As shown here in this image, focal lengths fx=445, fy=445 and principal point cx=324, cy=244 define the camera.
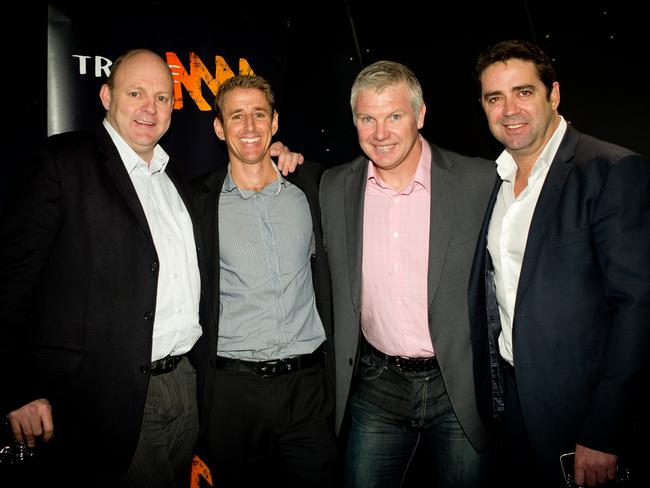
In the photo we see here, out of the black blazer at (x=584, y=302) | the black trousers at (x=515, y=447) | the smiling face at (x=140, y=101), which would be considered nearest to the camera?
the black blazer at (x=584, y=302)

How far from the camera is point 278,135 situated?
3383 mm

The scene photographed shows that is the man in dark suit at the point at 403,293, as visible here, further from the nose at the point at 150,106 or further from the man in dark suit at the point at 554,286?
the nose at the point at 150,106

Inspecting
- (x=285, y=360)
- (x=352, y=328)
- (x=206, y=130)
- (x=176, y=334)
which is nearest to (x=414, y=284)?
(x=352, y=328)

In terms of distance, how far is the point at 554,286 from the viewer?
1635mm

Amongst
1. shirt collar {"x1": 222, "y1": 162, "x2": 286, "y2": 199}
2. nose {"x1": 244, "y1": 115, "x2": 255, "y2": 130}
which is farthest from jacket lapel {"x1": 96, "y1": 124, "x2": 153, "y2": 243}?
nose {"x1": 244, "y1": 115, "x2": 255, "y2": 130}

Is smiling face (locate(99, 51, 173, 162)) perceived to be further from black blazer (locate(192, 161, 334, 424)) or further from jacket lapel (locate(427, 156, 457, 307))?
jacket lapel (locate(427, 156, 457, 307))

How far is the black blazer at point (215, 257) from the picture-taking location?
84.7 inches

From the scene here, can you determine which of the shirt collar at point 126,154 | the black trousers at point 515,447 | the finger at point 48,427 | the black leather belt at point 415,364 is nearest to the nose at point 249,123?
the shirt collar at point 126,154

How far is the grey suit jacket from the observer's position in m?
1.98

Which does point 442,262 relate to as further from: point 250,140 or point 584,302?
point 250,140

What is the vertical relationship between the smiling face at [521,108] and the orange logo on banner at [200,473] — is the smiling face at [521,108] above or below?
above

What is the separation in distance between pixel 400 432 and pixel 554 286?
1033mm

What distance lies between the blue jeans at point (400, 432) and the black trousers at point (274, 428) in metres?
0.16

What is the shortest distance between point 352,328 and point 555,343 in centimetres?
87
